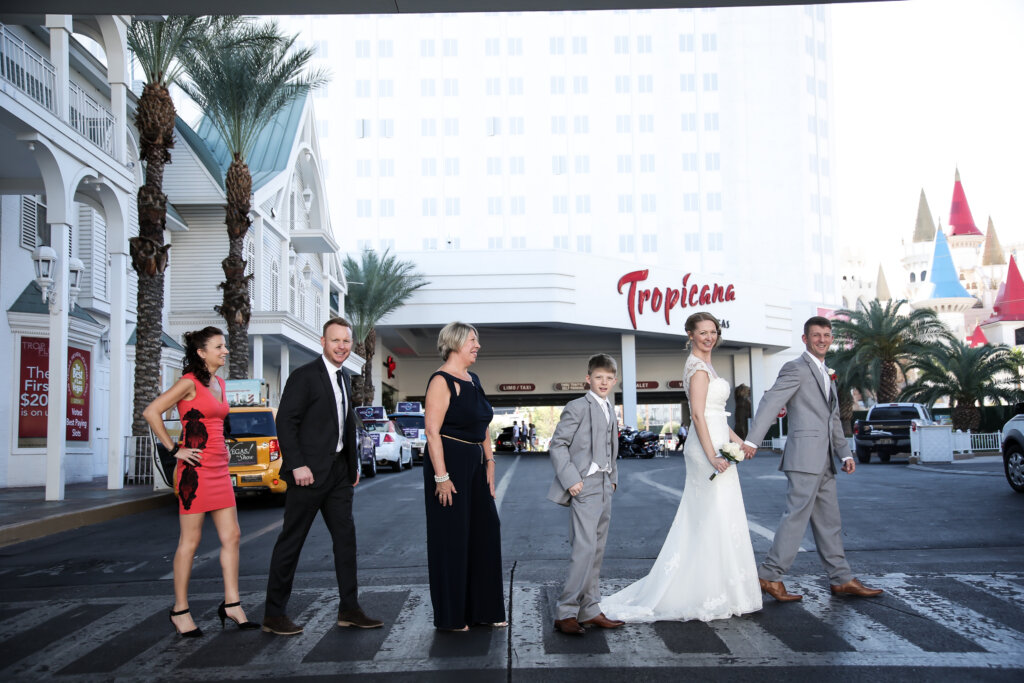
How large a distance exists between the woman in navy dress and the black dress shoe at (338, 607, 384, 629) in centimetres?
41

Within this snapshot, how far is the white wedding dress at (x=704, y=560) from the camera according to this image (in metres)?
6.03

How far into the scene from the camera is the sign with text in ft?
192

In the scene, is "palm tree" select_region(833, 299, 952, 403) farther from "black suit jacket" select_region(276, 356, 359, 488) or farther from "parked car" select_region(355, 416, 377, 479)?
"black suit jacket" select_region(276, 356, 359, 488)

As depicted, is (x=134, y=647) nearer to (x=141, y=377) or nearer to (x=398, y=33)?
(x=141, y=377)

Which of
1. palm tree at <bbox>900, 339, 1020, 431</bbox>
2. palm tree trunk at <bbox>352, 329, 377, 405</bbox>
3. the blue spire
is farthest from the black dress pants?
the blue spire

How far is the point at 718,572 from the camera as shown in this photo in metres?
6.07

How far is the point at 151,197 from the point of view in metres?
19.0

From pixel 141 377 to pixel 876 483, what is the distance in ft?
46.9

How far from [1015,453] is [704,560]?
390 inches

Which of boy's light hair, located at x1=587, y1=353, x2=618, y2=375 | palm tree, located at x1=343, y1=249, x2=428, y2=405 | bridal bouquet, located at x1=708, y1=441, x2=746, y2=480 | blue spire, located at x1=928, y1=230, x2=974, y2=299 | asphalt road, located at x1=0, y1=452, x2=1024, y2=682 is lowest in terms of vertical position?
asphalt road, located at x1=0, y1=452, x2=1024, y2=682

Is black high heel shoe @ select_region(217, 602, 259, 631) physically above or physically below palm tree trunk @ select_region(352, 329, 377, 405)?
below

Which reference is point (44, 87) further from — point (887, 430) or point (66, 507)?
point (887, 430)

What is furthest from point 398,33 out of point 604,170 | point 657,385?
point 657,385

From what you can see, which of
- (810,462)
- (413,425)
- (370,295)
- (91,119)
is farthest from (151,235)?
(370,295)
